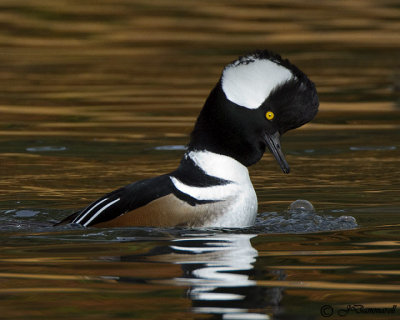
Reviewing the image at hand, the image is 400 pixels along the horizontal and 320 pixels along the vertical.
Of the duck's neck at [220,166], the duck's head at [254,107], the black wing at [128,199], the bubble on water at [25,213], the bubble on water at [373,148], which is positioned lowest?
the bubble on water at [373,148]

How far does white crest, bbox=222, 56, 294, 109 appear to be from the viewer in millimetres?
8211

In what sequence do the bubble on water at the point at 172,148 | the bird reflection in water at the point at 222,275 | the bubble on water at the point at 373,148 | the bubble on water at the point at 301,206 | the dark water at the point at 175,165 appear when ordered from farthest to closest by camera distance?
the bubble on water at the point at 172,148 < the bubble on water at the point at 373,148 < the bubble on water at the point at 301,206 < the dark water at the point at 175,165 < the bird reflection in water at the point at 222,275

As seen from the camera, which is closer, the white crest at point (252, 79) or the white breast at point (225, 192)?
the white crest at point (252, 79)

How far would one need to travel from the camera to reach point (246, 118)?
8430 millimetres

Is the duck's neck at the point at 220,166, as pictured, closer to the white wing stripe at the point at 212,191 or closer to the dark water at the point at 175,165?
the white wing stripe at the point at 212,191

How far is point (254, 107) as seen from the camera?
8383mm

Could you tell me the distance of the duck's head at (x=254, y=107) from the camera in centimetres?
823

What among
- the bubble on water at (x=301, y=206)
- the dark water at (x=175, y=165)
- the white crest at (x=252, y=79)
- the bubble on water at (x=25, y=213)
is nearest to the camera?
the dark water at (x=175, y=165)

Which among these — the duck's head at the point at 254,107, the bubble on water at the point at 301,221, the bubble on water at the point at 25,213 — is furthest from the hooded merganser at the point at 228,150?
the bubble on water at the point at 25,213

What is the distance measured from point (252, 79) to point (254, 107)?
8.6 inches

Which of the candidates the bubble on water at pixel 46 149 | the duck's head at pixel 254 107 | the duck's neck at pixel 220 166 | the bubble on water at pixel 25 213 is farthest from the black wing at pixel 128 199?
the bubble on water at pixel 46 149

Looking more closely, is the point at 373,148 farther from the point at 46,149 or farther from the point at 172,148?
the point at 46,149

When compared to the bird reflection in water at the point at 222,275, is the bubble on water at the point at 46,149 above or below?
below

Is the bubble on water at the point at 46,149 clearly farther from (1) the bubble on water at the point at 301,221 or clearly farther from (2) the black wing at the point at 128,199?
(2) the black wing at the point at 128,199
